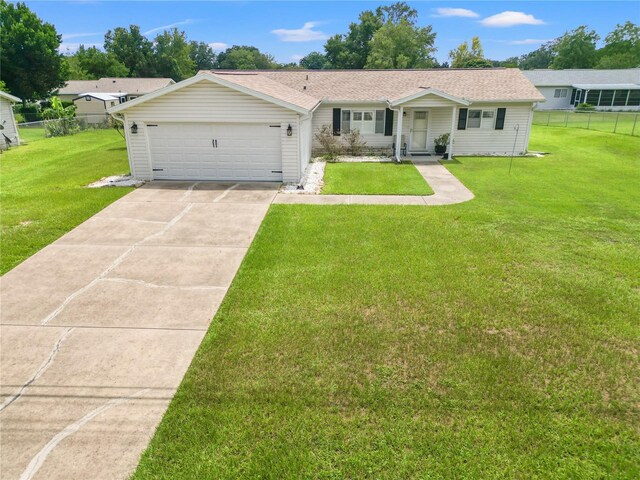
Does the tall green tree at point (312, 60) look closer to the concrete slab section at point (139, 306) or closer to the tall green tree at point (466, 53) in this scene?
the tall green tree at point (466, 53)

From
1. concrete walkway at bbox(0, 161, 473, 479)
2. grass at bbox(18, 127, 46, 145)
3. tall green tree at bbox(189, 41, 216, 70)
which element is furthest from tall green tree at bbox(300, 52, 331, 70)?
concrete walkway at bbox(0, 161, 473, 479)

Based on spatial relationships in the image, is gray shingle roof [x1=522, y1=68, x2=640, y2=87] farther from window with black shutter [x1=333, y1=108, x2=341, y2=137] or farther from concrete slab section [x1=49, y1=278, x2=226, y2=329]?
concrete slab section [x1=49, y1=278, x2=226, y2=329]

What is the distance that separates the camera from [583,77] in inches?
1967

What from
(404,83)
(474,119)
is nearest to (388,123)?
(404,83)

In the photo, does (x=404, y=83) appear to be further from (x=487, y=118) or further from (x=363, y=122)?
(x=487, y=118)

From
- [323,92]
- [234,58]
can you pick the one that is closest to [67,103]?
[323,92]

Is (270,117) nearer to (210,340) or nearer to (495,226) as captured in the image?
(495,226)

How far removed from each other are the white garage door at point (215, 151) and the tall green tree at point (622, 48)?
7678cm

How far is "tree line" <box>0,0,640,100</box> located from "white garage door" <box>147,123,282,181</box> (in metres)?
35.8

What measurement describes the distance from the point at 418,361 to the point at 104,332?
4.30 metres

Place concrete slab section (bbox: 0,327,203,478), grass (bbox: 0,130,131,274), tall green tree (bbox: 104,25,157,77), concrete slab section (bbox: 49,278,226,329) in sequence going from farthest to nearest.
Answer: tall green tree (bbox: 104,25,157,77) → grass (bbox: 0,130,131,274) → concrete slab section (bbox: 49,278,226,329) → concrete slab section (bbox: 0,327,203,478)

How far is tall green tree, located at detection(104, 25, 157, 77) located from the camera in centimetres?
6581

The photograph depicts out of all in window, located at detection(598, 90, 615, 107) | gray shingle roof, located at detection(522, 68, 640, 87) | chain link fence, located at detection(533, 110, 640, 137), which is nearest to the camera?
chain link fence, located at detection(533, 110, 640, 137)

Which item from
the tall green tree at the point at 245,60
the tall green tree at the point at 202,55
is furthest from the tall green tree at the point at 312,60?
the tall green tree at the point at 202,55
